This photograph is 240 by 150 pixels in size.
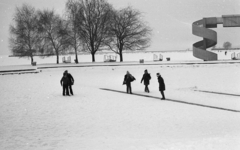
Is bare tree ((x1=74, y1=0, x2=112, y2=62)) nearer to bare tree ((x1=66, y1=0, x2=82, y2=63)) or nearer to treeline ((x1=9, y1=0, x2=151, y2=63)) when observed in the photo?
treeline ((x1=9, y1=0, x2=151, y2=63))

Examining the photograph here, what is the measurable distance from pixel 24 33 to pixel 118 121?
41379 millimetres

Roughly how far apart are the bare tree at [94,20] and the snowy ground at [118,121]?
28895 mm

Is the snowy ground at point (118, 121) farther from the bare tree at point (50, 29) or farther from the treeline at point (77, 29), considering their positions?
the bare tree at point (50, 29)

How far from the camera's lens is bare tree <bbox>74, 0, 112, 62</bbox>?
44006 mm

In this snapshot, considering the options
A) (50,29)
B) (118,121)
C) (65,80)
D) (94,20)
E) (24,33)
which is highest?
(94,20)

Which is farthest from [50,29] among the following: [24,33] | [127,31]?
[127,31]

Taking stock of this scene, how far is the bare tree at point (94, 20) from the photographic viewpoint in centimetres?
4401

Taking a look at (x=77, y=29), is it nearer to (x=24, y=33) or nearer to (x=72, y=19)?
(x=72, y=19)

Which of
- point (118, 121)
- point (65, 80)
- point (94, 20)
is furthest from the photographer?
point (94, 20)

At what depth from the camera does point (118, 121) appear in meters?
10.1

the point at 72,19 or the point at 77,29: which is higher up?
the point at 72,19

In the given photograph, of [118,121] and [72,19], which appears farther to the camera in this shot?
[72,19]

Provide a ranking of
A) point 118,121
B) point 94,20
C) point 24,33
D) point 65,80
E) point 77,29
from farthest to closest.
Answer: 1. point 24,33
2. point 94,20
3. point 77,29
4. point 65,80
5. point 118,121

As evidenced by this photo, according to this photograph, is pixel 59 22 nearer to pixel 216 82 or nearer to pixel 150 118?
pixel 216 82
